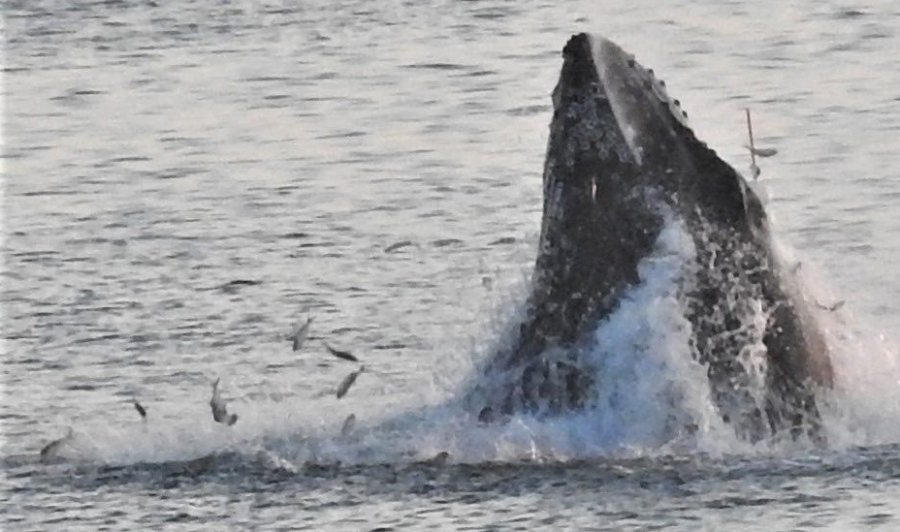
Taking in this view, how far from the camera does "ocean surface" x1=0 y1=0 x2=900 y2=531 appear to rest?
10523 mm

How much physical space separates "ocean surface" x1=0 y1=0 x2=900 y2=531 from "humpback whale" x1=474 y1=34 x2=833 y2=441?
12 cm

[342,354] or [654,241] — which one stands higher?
[654,241]

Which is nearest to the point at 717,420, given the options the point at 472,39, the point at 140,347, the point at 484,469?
the point at 484,469

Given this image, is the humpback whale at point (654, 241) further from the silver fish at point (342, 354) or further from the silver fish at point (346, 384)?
the silver fish at point (342, 354)

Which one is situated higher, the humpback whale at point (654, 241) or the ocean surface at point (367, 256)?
the humpback whale at point (654, 241)

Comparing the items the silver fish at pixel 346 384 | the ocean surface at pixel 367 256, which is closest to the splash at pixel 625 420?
the ocean surface at pixel 367 256

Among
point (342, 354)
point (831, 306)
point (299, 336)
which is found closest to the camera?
point (831, 306)

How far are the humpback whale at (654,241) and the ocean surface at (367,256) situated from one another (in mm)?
123

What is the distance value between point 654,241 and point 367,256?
148 inches

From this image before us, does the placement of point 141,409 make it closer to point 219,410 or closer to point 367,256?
point 219,410

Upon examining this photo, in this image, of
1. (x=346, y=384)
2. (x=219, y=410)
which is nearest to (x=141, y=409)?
(x=219, y=410)

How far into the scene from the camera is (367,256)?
14.2m

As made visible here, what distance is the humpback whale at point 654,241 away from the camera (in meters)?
10.6

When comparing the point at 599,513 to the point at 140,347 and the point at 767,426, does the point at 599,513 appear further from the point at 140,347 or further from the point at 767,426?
the point at 140,347
